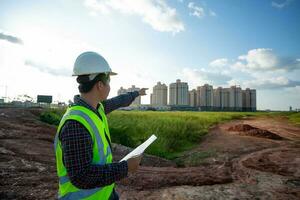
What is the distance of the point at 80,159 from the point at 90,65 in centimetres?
69

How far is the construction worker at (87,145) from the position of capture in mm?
1559

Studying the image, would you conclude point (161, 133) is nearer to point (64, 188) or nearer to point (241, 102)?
point (64, 188)

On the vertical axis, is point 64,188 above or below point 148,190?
above

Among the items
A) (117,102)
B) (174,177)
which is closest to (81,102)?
(117,102)

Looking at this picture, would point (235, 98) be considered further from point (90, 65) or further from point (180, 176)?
point (90, 65)

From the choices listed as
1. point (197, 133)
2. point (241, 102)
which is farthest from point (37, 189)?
point (241, 102)

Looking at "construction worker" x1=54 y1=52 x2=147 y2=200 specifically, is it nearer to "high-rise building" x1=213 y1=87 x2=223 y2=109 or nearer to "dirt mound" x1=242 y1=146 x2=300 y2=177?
"dirt mound" x1=242 y1=146 x2=300 y2=177

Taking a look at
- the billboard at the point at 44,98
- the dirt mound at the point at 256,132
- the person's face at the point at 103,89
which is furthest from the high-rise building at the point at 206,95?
the person's face at the point at 103,89

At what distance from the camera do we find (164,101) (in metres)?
104

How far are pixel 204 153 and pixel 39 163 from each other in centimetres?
589

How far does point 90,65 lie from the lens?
190cm

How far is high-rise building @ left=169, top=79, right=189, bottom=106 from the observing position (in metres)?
100

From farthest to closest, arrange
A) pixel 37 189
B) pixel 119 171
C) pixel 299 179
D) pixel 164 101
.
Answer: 1. pixel 164 101
2. pixel 299 179
3. pixel 37 189
4. pixel 119 171

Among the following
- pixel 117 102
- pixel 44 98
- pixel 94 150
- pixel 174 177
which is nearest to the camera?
pixel 94 150
